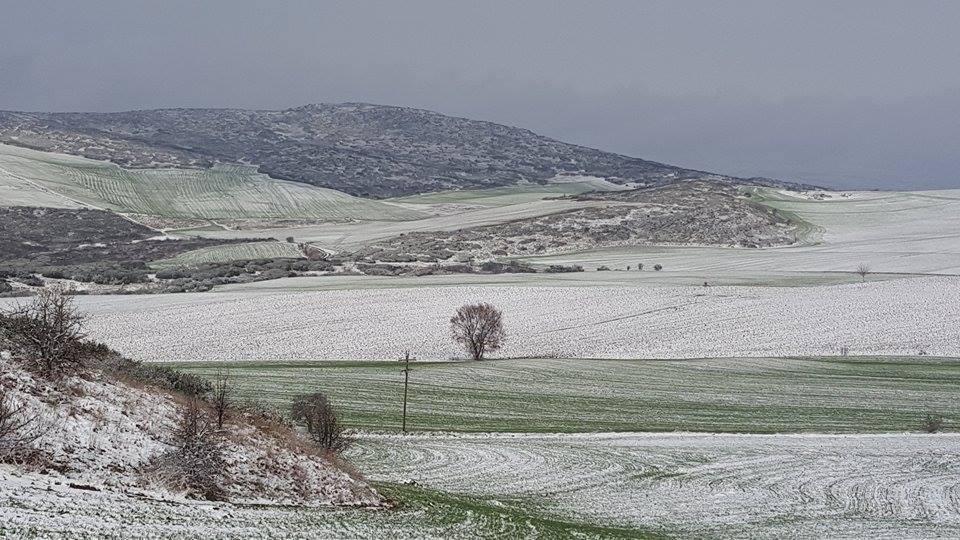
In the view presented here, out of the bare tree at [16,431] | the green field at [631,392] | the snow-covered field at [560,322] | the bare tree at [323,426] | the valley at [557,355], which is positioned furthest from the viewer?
the snow-covered field at [560,322]

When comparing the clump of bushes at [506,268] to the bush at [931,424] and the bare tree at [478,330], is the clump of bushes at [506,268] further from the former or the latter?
the bush at [931,424]

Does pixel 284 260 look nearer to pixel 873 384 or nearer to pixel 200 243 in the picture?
pixel 200 243

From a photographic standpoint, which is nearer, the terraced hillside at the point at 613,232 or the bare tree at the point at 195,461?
the bare tree at the point at 195,461

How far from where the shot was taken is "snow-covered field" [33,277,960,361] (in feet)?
189

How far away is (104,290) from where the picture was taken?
79688mm

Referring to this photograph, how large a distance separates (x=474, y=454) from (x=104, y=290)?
197ft

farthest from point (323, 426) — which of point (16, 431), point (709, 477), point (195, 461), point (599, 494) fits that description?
point (709, 477)

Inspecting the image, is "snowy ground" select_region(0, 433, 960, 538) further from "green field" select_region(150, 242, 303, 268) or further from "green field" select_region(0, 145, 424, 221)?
"green field" select_region(0, 145, 424, 221)

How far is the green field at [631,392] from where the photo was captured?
37.9m

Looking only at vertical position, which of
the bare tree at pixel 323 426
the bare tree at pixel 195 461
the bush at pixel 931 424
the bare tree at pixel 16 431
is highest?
the bare tree at pixel 16 431

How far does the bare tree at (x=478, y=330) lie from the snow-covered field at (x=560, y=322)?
158cm

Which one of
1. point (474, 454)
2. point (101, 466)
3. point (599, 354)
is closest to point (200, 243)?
point (599, 354)

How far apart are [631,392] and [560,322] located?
73.0 ft

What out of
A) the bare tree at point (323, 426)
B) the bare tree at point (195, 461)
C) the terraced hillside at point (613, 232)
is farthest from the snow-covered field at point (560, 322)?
the terraced hillside at point (613, 232)
